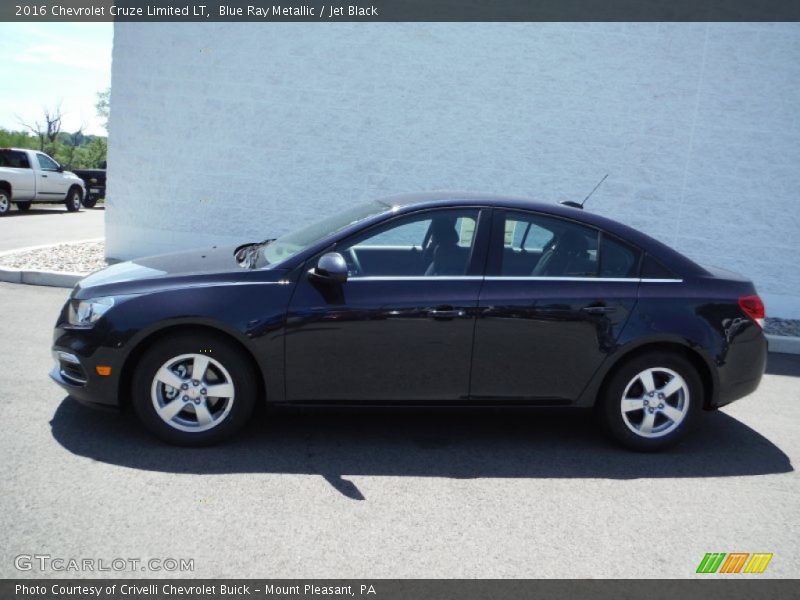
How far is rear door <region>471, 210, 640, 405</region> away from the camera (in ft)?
14.6

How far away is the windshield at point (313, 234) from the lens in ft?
15.1

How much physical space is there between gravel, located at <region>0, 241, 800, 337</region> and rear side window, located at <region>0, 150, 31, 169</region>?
10.1m

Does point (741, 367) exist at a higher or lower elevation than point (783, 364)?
higher

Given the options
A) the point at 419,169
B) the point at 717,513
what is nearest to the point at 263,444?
the point at 717,513

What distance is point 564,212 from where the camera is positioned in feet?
15.5

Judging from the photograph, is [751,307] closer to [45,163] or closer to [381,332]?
[381,332]

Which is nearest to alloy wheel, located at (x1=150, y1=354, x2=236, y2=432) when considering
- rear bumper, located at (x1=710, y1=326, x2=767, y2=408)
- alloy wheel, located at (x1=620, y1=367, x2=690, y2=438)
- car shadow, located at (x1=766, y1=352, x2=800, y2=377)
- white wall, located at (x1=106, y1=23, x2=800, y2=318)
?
alloy wheel, located at (x1=620, y1=367, x2=690, y2=438)

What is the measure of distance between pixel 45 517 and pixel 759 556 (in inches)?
133

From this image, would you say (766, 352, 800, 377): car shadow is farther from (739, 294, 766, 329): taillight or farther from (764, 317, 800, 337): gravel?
(739, 294, 766, 329): taillight

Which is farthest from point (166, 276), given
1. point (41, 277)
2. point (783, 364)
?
point (783, 364)
